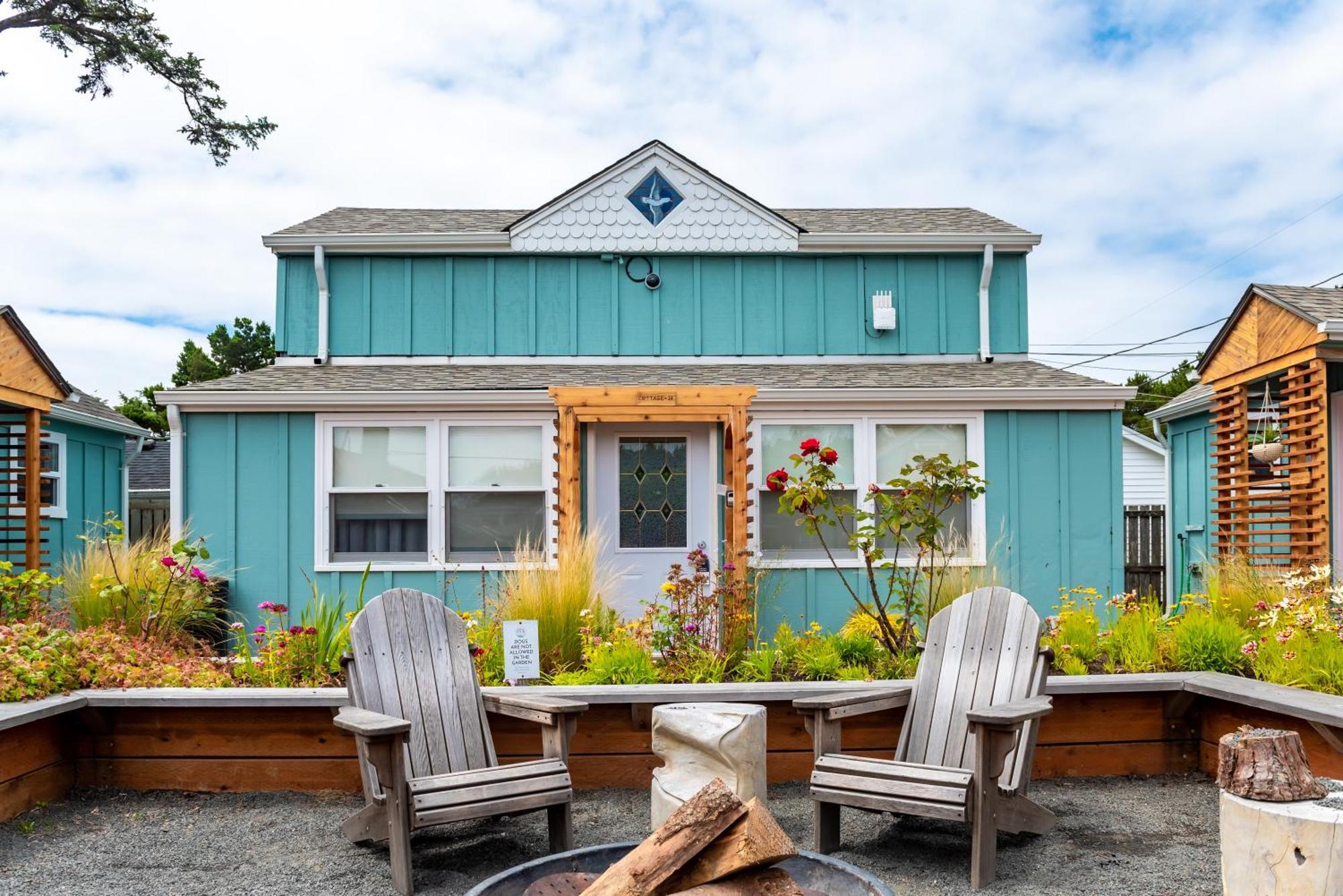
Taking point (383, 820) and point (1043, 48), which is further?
point (1043, 48)

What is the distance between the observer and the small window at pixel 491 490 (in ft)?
25.5

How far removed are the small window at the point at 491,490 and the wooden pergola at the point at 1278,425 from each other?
5705mm

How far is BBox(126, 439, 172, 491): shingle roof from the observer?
17.0 meters

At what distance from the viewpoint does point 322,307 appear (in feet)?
28.9

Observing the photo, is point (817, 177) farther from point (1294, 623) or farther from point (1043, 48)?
point (1294, 623)

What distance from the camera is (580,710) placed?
3775mm

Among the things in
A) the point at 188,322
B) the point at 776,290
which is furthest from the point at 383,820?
the point at 188,322

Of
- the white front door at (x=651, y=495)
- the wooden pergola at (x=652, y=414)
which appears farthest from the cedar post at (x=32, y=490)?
the white front door at (x=651, y=495)

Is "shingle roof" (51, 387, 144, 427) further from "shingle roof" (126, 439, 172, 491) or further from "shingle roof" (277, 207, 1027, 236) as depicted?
"shingle roof" (277, 207, 1027, 236)

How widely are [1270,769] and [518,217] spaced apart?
330 inches

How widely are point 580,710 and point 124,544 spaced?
3501mm

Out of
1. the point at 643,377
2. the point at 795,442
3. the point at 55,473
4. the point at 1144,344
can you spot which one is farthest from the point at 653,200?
the point at 1144,344

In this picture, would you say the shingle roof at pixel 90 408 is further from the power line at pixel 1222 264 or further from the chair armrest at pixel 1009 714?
the power line at pixel 1222 264

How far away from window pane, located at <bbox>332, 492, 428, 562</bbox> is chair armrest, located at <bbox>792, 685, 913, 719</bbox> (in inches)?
177
